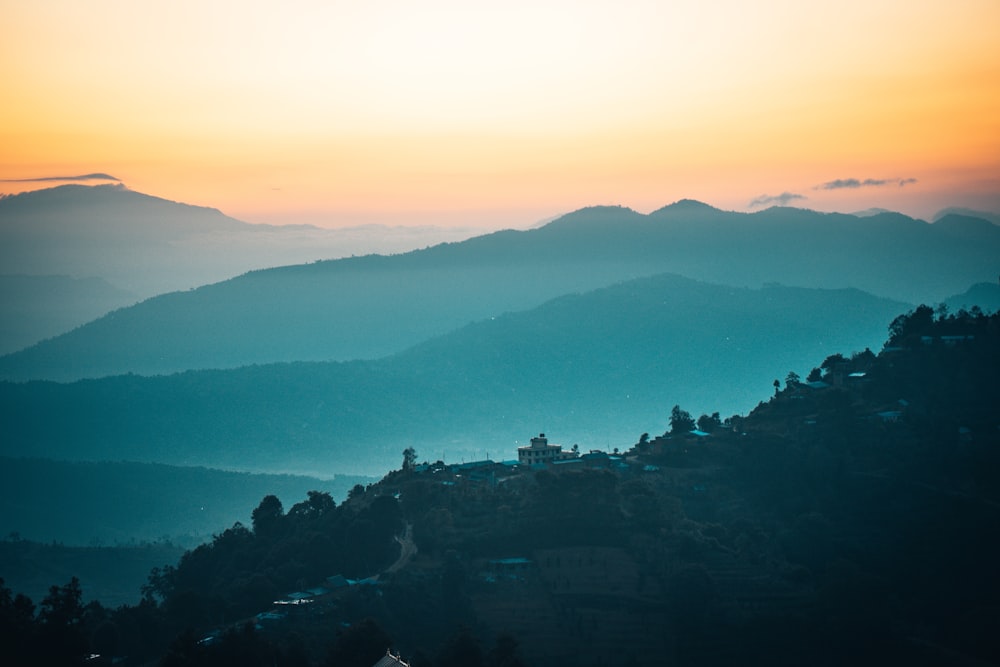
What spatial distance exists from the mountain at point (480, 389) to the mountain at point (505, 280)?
950 inches

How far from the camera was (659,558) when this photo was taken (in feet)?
120

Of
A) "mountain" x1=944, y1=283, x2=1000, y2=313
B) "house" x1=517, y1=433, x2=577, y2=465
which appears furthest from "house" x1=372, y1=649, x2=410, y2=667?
"mountain" x1=944, y1=283, x2=1000, y2=313

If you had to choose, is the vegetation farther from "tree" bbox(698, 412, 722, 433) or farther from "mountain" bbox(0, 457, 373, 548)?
"mountain" bbox(0, 457, 373, 548)

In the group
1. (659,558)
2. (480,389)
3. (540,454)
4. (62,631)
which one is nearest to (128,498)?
(480,389)

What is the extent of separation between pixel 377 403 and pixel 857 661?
75.7 metres

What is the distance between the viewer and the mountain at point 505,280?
14162 centimetres

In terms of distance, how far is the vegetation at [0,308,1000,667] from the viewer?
3195cm

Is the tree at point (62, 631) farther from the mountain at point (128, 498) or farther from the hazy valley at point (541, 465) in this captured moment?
the mountain at point (128, 498)

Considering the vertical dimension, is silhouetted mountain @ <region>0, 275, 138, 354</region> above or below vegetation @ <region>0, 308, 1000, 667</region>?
above

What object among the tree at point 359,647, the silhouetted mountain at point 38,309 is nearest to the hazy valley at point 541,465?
the tree at point 359,647

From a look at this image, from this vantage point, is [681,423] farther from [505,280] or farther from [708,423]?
[505,280]

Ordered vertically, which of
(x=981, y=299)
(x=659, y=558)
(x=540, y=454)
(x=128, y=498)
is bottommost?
(x=659, y=558)

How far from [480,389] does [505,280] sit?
45.2 metres

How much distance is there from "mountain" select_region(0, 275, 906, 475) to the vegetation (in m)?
43.8
